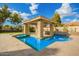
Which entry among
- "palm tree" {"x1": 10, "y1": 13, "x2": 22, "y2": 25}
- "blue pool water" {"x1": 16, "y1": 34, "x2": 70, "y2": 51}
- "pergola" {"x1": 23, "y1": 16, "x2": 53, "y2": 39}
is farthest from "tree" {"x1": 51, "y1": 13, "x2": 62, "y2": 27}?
"palm tree" {"x1": 10, "y1": 13, "x2": 22, "y2": 25}

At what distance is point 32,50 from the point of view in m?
2.11

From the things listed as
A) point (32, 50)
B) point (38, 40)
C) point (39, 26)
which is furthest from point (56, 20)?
point (32, 50)

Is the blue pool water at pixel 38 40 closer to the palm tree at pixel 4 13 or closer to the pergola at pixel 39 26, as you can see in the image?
the pergola at pixel 39 26

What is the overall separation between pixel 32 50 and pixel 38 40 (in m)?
0.14

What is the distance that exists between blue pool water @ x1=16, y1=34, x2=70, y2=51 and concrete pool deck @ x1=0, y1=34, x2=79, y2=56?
0.04 m

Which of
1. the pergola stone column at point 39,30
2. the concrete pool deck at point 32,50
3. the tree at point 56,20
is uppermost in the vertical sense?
the tree at point 56,20

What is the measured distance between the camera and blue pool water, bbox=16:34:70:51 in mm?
2127

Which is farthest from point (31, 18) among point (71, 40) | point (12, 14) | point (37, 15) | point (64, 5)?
point (71, 40)

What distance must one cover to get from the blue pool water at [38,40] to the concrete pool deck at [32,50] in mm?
44

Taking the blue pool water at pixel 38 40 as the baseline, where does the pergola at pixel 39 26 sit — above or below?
above

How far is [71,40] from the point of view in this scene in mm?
2133

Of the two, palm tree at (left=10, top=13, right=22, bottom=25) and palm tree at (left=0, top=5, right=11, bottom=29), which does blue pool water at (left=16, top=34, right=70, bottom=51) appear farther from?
palm tree at (left=0, top=5, right=11, bottom=29)

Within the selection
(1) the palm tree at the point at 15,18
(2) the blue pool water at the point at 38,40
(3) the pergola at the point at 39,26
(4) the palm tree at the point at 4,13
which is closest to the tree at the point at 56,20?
(3) the pergola at the point at 39,26

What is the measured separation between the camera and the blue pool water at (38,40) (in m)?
2.13
